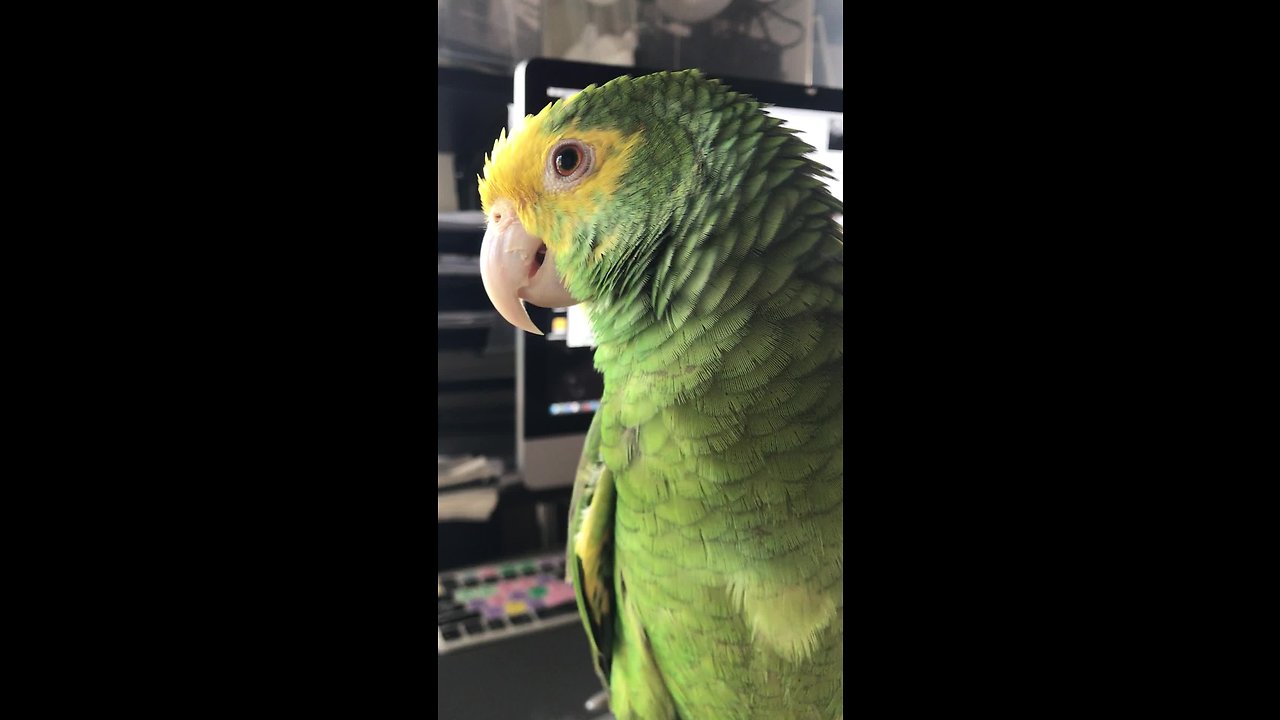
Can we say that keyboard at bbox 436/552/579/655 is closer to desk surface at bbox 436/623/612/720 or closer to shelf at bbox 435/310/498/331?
desk surface at bbox 436/623/612/720

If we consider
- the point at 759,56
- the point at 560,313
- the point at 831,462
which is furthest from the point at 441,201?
the point at 831,462

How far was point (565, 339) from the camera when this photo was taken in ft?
3.25

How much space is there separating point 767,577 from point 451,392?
443 millimetres

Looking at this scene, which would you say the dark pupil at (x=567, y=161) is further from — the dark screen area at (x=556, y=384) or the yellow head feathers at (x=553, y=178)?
the dark screen area at (x=556, y=384)

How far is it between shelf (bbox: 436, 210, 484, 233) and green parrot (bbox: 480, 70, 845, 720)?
0.06ft

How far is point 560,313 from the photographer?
3.14 ft

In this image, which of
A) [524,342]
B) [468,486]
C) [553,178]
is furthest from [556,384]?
[553,178]

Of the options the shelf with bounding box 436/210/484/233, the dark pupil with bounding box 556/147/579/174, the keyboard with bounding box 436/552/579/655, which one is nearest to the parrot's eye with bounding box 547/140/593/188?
the dark pupil with bounding box 556/147/579/174

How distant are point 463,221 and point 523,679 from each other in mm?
599

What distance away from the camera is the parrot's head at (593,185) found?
87 cm

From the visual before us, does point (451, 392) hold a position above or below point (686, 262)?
below

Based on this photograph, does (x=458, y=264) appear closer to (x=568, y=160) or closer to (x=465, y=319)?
(x=465, y=319)

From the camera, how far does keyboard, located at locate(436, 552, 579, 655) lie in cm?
103

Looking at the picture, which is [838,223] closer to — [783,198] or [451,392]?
[783,198]
